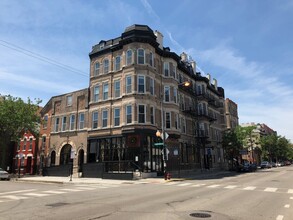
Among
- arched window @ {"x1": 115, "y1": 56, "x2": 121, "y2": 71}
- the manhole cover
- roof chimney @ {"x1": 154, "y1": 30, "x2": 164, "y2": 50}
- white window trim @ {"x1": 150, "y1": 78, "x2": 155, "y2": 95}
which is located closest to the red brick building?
arched window @ {"x1": 115, "y1": 56, "x2": 121, "y2": 71}

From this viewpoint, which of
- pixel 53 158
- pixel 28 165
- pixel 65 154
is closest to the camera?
pixel 65 154

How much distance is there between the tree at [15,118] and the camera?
122 ft

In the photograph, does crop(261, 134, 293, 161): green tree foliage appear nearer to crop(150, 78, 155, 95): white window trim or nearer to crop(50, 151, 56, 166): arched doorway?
crop(150, 78, 155, 95): white window trim

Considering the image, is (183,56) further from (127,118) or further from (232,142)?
(127,118)

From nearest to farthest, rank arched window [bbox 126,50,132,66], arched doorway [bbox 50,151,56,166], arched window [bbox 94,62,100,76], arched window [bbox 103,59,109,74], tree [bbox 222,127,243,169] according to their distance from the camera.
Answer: arched window [bbox 126,50,132,66] < arched window [bbox 103,59,109,74] < arched window [bbox 94,62,100,76] < arched doorway [bbox 50,151,56,166] < tree [bbox 222,127,243,169]

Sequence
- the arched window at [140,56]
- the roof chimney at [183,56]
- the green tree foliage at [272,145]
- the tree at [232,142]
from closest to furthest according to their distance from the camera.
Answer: the arched window at [140,56] → the roof chimney at [183,56] → the tree at [232,142] → the green tree foliage at [272,145]

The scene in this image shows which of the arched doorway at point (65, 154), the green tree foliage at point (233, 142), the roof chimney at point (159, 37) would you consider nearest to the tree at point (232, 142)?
the green tree foliage at point (233, 142)

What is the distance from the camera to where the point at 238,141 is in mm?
50031

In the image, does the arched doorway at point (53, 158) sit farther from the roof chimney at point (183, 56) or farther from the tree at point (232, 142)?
the tree at point (232, 142)

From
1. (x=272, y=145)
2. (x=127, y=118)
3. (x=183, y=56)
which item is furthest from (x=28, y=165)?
(x=272, y=145)

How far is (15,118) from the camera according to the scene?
37.2m

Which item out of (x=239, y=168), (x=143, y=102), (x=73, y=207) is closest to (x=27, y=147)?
(x=143, y=102)

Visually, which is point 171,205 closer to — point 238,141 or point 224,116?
point 238,141

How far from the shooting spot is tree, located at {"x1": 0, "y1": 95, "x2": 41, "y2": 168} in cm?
3708
